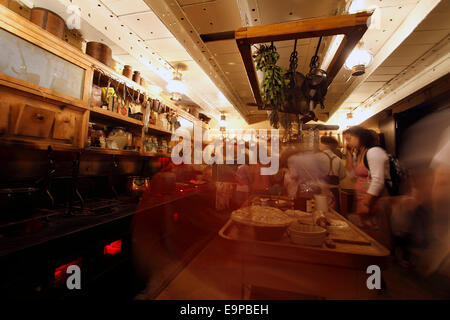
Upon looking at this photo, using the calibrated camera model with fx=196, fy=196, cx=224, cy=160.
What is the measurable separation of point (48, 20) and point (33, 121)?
0.94 metres

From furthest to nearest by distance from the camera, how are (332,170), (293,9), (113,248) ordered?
(332,170)
(293,9)
(113,248)

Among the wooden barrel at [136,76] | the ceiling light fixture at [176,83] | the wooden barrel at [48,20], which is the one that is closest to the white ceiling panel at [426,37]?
the ceiling light fixture at [176,83]

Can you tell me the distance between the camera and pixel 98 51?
2264 mm

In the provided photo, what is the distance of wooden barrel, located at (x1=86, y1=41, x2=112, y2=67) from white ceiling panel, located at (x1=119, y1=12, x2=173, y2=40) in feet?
1.31

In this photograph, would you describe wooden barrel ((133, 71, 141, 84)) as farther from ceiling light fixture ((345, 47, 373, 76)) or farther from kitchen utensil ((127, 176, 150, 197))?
ceiling light fixture ((345, 47, 373, 76))

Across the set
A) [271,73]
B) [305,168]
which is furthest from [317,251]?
[305,168]

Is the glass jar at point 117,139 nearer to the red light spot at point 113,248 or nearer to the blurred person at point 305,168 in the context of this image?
the red light spot at point 113,248

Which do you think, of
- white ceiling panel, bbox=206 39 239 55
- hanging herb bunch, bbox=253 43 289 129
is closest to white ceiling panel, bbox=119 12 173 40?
white ceiling panel, bbox=206 39 239 55

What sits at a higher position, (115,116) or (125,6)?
(125,6)

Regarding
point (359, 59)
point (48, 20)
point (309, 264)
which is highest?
point (359, 59)

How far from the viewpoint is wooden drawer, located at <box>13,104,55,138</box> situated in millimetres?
1617

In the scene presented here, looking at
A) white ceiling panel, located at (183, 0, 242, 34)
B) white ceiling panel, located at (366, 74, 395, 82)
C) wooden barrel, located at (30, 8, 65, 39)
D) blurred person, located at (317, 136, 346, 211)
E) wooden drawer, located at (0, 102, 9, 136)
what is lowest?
blurred person, located at (317, 136, 346, 211)

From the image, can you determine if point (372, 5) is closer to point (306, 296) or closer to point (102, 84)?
point (306, 296)

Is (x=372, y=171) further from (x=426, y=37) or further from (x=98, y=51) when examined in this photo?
(x=98, y=51)
